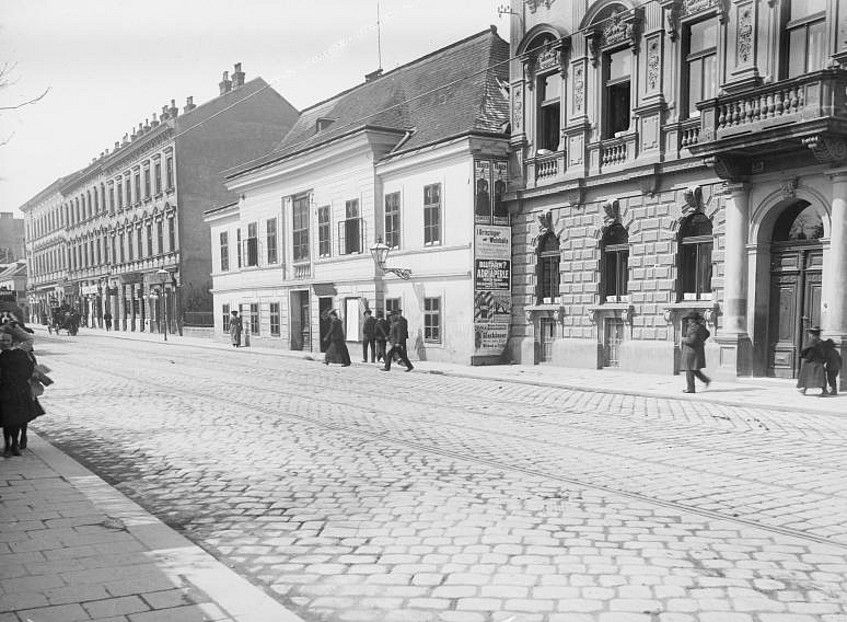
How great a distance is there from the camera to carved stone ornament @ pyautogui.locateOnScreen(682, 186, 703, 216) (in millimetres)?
16953

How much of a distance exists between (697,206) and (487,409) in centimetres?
851

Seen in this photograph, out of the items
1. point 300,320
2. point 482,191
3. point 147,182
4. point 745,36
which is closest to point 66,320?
point 147,182

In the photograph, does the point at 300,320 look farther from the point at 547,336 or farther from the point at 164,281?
the point at 164,281

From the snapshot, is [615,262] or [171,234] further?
[171,234]

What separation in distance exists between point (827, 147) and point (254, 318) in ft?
83.0

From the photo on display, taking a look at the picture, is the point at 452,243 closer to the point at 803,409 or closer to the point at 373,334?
the point at 373,334

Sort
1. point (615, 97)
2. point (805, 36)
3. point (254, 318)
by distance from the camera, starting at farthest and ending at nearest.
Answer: point (254, 318)
point (615, 97)
point (805, 36)

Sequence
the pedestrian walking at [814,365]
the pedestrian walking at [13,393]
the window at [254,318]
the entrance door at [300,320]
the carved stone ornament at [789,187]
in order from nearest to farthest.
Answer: the pedestrian walking at [13,393] < the pedestrian walking at [814,365] < the carved stone ornament at [789,187] < the entrance door at [300,320] < the window at [254,318]

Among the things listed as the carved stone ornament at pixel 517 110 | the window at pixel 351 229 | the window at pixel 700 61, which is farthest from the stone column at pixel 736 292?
the window at pixel 351 229

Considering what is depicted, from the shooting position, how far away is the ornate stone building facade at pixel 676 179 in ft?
48.5

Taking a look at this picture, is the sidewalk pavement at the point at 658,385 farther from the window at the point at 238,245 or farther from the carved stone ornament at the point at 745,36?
the window at the point at 238,245

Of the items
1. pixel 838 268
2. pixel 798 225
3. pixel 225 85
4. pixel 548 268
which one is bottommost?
pixel 838 268

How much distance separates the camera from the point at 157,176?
4753cm

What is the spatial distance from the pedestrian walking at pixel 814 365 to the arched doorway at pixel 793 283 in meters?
1.64
